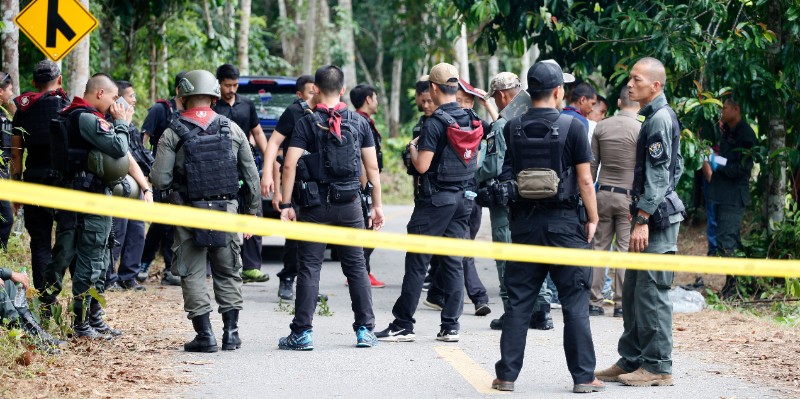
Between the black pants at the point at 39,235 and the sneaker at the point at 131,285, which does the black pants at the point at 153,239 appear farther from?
the black pants at the point at 39,235

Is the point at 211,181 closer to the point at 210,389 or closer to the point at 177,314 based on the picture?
the point at 210,389

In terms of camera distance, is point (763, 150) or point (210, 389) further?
point (763, 150)

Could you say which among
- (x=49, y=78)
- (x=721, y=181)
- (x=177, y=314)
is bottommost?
(x=177, y=314)

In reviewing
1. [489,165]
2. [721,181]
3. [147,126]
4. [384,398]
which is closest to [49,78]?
[147,126]

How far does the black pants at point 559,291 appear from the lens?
6723 millimetres

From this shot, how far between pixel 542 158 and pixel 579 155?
0.81ft

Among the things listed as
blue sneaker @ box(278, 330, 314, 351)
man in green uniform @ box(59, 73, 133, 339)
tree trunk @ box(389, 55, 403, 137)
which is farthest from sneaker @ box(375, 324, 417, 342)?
tree trunk @ box(389, 55, 403, 137)

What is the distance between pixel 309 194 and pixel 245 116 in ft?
12.2

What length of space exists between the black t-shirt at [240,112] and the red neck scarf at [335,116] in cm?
342

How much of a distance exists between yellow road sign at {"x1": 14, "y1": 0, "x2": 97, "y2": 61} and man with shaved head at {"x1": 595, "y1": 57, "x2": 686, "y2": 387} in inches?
229

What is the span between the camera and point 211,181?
8.01 metres

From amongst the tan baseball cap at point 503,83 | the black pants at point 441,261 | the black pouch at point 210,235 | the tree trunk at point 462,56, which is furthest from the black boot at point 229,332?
the tree trunk at point 462,56

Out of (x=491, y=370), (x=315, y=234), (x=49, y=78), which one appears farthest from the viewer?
(x=49, y=78)

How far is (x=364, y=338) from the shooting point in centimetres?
840
